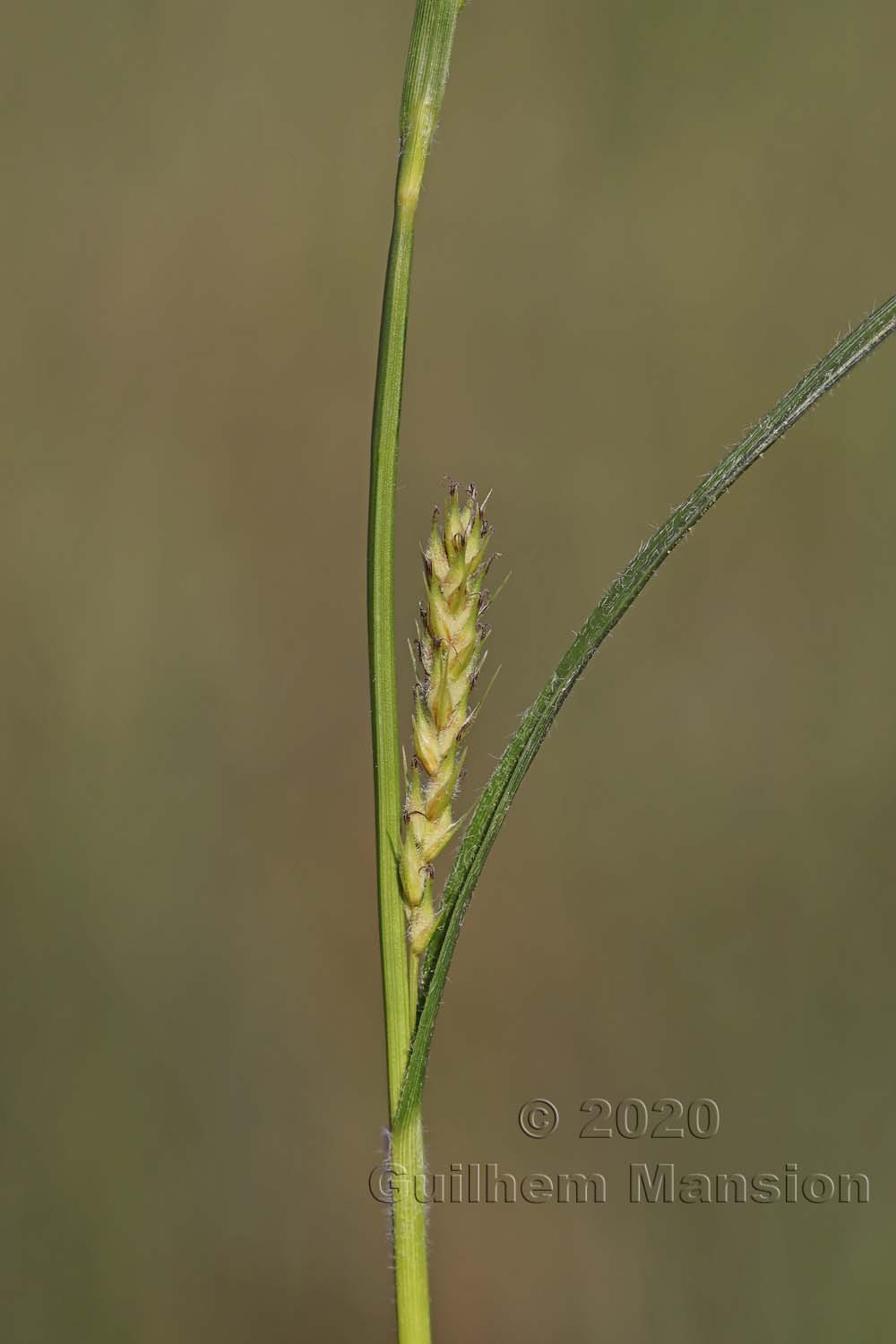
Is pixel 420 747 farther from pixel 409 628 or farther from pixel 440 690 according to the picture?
pixel 409 628

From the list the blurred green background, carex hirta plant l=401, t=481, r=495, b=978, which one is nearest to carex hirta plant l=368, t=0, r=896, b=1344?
carex hirta plant l=401, t=481, r=495, b=978

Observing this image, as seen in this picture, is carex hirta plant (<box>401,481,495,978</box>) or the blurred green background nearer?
carex hirta plant (<box>401,481,495,978</box>)

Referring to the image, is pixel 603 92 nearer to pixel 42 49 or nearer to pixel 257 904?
pixel 42 49

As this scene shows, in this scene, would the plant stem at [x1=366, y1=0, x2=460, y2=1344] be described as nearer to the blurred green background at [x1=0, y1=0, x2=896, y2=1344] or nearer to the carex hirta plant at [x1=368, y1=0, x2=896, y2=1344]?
the carex hirta plant at [x1=368, y1=0, x2=896, y2=1344]

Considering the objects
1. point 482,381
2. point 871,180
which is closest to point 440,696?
point 482,381

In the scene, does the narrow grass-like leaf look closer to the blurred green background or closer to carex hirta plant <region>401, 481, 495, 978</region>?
carex hirta plant <region>401, 481, 495, 978</region>

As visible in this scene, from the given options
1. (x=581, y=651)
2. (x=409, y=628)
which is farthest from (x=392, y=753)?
(x=409, y=628)

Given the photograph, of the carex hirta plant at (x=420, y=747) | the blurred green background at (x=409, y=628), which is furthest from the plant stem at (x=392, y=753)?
the blurred green background at (x=409, y=628)

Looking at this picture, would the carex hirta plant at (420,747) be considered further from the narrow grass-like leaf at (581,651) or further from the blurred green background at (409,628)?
the blurred green background at (409,628)
